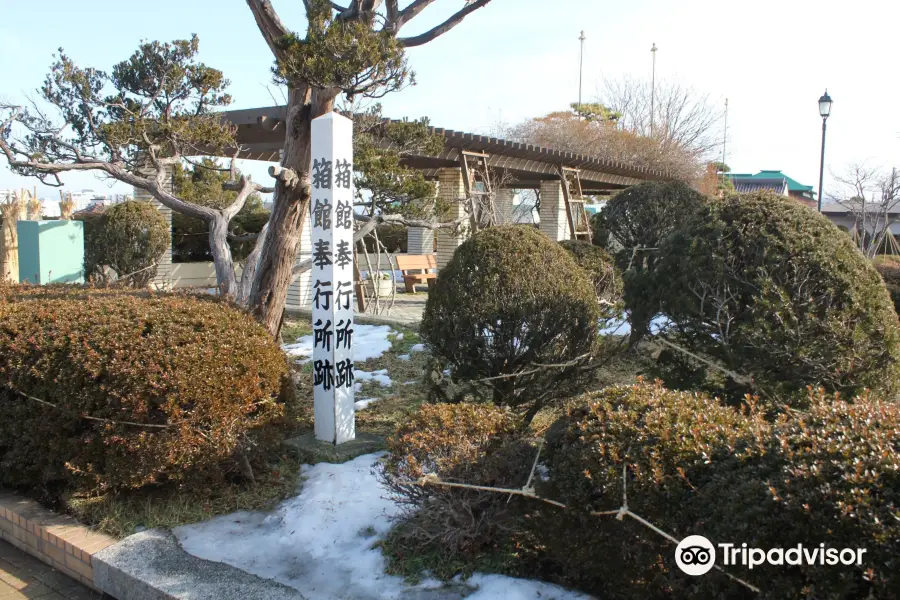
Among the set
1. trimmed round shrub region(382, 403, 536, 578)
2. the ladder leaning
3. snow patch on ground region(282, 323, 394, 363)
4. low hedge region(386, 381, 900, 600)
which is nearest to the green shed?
snow patch on ground region(282, 323, 394, 363)

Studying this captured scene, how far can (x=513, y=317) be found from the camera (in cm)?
429

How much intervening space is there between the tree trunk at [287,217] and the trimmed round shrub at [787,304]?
345 cm

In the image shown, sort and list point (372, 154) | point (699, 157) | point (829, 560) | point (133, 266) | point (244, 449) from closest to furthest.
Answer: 1. point (829, 560)
2. point (244, 449)
3. point (372, 154)
4. point (133, 266)
5. point (699, 157)

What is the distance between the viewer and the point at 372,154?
7926 mm

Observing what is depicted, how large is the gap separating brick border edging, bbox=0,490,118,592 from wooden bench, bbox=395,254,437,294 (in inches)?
446

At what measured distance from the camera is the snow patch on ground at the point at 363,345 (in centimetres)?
797

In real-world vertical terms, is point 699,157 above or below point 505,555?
above

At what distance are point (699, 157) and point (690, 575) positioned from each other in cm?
3272

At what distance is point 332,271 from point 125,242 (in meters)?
9.15

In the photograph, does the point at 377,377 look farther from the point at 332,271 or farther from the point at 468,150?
the point at 468,150

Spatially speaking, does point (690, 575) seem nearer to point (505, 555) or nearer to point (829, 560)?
point (829, 560)

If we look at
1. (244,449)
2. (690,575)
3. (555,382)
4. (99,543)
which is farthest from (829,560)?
(99,543)

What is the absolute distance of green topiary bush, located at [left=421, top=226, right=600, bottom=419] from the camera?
14.1ft

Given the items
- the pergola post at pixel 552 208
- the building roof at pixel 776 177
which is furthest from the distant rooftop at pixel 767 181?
the pergola post at pixel 552 208
